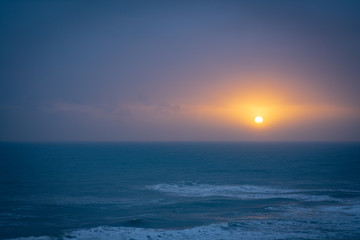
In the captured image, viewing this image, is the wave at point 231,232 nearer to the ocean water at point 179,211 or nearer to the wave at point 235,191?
the ocean water at point 179,211

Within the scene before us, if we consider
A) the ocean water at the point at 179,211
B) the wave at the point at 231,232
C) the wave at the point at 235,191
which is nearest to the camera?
the wave at the point at 231,232

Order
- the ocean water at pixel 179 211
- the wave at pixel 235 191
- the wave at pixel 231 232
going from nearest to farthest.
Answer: the wave at pixel 231 232 → the ocean water at pixel 179 211 → the wave at pixel 235 191

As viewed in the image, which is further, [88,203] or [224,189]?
[224,189]

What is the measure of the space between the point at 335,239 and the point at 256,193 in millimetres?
16748

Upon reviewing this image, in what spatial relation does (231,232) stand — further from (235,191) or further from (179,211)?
(235,191)

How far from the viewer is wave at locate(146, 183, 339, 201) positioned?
107 feet

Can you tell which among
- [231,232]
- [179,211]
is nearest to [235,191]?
[179,211]

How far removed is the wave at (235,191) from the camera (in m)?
32.6

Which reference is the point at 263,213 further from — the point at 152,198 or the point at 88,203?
the point at 88,203

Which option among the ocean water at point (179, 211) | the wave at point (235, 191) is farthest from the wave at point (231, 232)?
the wave at point (235, 191)

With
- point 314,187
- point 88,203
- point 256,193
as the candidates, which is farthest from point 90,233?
point 314,187

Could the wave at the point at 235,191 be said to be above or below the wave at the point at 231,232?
below

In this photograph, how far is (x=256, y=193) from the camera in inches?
1387

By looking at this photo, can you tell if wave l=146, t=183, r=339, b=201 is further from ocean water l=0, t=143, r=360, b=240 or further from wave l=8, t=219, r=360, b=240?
wave l=8, t=219, r=360, b=240
